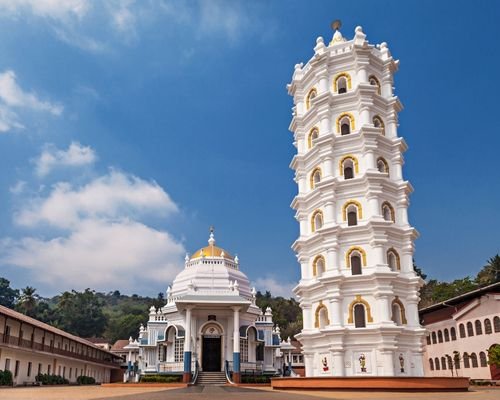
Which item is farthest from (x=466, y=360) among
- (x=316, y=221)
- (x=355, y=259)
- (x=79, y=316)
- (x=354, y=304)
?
(x=79, y=316)

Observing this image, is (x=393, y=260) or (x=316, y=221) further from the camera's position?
(x=316, y=221)

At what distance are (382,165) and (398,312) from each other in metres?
9.05

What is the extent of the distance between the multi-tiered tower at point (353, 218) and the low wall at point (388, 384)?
289 cm

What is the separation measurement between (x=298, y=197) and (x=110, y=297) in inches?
6803

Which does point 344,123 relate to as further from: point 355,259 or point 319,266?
point 319,266

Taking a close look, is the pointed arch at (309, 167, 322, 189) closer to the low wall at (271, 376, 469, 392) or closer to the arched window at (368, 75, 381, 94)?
the arched window at (368, 75, 381, 94)

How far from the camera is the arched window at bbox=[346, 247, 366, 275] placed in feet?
89.5

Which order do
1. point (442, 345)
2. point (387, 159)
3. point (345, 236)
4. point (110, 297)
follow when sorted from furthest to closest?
point (110, 297)
point (442, 345)
point (387, 159)
point (345, 236)

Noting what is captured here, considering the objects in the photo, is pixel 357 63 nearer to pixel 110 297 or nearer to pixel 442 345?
pixel 442 345

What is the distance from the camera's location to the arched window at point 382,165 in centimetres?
2988

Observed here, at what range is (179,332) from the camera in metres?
37.7

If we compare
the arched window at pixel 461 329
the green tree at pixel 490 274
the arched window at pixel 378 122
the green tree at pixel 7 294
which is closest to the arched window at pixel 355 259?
the arched window at pixel 378 122

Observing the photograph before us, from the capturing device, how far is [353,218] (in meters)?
28.6

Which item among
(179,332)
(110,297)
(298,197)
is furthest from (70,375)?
(110,297)
